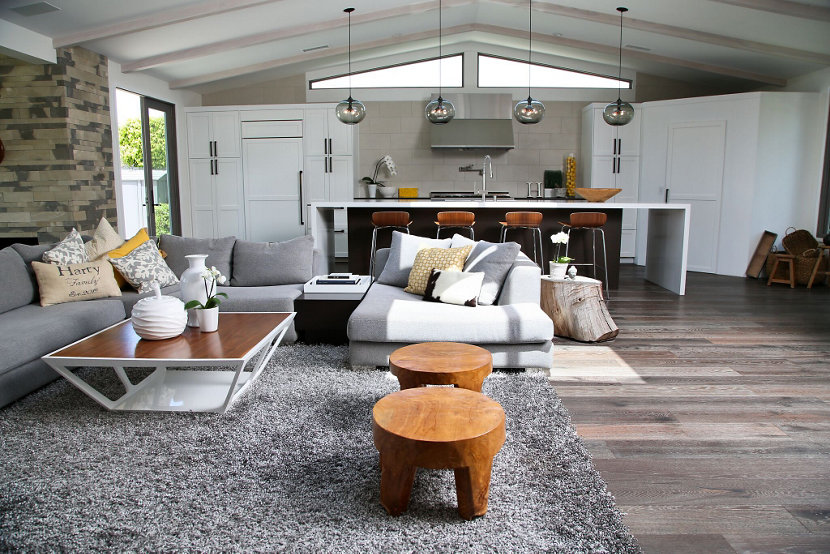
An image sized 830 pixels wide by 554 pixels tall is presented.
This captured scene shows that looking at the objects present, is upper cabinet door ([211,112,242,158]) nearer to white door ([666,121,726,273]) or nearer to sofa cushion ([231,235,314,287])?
sofa cushion ([231,235,314,287])

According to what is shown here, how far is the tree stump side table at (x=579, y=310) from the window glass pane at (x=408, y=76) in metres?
5.76

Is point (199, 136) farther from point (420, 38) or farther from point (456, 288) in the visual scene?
point (456, 288)

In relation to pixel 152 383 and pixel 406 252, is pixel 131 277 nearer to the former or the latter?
pixel 152 383

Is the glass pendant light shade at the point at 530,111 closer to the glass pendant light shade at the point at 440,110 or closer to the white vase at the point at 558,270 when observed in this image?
the glass pendant light shade at the point at 440,110

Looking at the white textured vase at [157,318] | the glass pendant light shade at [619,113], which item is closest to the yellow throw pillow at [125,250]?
the white textured vase at [157,318]

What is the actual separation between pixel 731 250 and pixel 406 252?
5.37 meters

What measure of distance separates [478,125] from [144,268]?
Result: 603 cm

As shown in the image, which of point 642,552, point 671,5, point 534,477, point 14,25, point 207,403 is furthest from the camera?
point 671,5

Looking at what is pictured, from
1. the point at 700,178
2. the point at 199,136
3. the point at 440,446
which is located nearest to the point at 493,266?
the point at 440,446

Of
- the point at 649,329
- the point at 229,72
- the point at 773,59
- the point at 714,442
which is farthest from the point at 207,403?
the point at 773,59

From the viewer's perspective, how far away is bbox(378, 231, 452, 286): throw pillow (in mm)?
4629

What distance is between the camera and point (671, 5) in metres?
6.18

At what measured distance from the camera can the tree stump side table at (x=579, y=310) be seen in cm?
450

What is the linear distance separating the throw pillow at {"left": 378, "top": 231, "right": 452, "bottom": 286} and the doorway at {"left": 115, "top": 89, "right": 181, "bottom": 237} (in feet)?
13.0
